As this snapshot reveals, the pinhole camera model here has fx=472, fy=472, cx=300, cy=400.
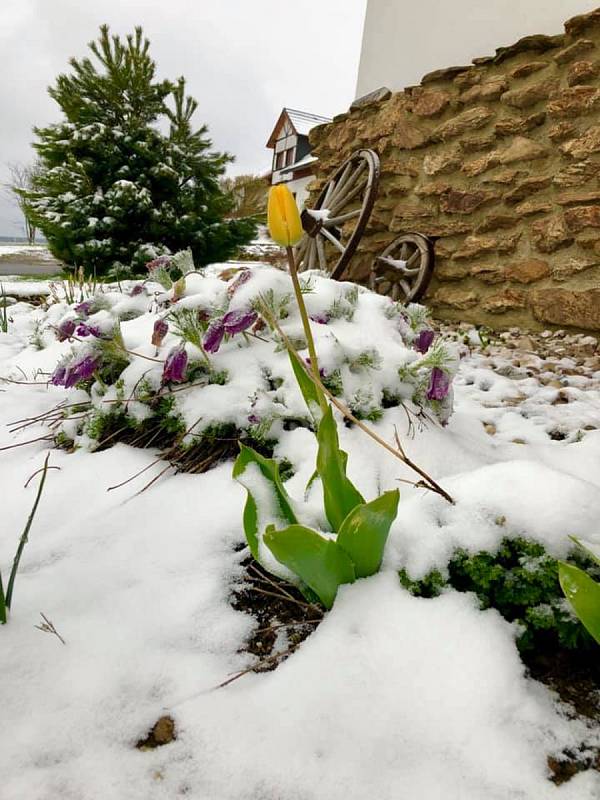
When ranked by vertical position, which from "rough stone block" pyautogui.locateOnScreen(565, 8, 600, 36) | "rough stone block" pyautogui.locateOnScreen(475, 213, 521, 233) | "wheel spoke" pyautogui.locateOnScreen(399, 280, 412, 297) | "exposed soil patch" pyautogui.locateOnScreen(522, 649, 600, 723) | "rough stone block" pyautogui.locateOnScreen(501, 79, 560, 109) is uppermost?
"rough stone block" pyautogui.locateOnScreen(565, 8, 600, 36)

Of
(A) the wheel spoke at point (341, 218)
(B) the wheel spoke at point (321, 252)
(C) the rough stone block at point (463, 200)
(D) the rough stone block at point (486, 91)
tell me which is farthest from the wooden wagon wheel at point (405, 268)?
(D) the rough stone block at point (486, 91)

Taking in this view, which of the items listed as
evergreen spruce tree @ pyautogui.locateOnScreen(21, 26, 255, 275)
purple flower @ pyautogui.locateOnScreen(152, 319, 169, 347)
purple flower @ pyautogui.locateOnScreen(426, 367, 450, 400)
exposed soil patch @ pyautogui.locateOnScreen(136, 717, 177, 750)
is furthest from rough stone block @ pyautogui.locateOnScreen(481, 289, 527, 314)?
evergreen spruce tree @ pyautogui.locateOnScreen(21, 26, 255, 275)

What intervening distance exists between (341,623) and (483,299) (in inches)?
109

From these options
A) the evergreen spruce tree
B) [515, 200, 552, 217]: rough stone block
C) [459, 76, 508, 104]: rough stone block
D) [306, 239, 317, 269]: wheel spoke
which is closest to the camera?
[515, 200, 552, 217]: rough stone block

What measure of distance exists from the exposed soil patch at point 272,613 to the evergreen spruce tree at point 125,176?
5.09 m

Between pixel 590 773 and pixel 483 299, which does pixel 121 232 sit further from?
pixel 590 773

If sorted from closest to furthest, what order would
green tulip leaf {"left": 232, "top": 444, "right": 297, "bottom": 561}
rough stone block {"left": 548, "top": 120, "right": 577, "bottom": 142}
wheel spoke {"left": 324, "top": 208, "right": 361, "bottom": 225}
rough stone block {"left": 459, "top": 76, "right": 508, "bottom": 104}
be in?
green tulip leaf {"left": 232, "top": 444, "right": 297, "bottom": 561} → rough stone block {"left": 548, "top": 120, "right": 577, "bottom": 142} → rough stone block {"left": 459, "top": 76, "right": 508, "bottom": 104} → wheel spoke {"left": 324, "top": 208, "right": 361, "bottom": 225}

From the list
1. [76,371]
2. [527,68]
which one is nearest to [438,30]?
[527,68]

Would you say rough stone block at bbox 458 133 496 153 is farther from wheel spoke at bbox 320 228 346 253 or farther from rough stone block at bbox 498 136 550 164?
wheel spoke at bbox 320 228 346 253

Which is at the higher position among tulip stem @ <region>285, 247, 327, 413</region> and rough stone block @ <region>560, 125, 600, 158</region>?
rough stone block @ <region>560, 125, 600, 158</region>

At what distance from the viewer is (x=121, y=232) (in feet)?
Answer: 18.0

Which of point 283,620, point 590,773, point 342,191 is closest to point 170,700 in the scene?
point 283,620

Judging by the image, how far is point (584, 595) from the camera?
534mm

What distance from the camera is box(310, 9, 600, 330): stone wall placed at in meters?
2.49
